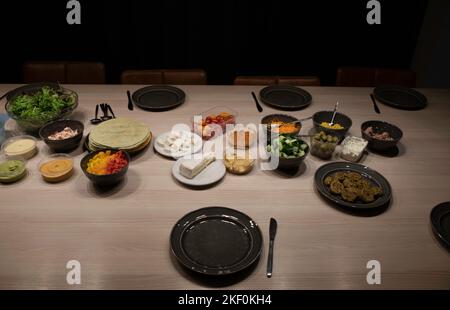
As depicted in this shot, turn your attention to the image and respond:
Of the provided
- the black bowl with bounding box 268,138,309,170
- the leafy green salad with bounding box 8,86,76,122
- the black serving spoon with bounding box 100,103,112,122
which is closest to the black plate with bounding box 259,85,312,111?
the black bowl with bounding box 268,138,309,170

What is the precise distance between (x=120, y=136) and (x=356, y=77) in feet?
6.62

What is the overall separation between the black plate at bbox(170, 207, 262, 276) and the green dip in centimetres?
80

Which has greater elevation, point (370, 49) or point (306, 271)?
point (370, 49)

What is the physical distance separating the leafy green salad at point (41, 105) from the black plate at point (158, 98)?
0.41m

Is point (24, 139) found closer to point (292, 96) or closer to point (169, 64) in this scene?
point (292, 96)

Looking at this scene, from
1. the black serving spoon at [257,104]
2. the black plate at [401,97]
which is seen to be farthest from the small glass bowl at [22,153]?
the black plate at [401,97]

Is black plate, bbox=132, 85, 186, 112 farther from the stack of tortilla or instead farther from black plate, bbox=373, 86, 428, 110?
black plate, bbox=373, 86, 428, 110

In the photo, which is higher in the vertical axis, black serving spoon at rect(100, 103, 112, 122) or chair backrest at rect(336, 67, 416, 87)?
chair backrest at rect(336, 67, 416, 87)

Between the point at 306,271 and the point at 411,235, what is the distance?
0.49 m

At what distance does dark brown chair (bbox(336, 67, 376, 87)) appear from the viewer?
9.82 ft

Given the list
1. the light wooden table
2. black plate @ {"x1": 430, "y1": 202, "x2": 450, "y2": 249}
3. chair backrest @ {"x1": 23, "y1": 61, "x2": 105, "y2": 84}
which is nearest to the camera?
the light wooden table

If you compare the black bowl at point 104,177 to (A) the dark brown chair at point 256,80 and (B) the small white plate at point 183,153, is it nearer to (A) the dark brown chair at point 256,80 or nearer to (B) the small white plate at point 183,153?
(B) the small white plate at point 183,153

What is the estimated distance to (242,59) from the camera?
12.2 ft
